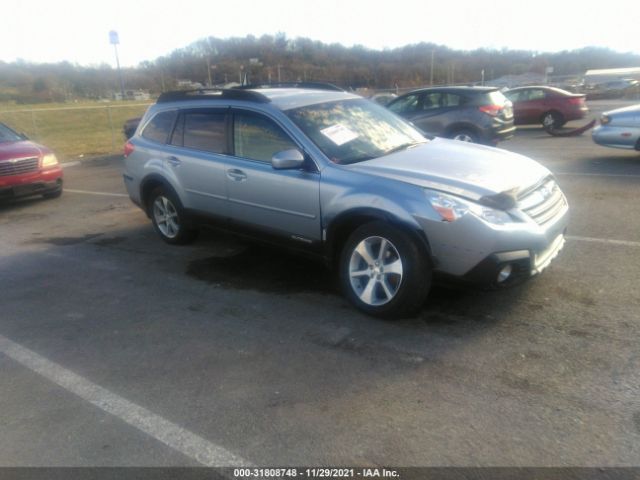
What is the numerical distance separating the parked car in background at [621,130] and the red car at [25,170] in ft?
33.8

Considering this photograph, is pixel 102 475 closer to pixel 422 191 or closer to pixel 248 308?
pixel 248 308

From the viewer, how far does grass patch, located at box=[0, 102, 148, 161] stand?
18938 millimetres

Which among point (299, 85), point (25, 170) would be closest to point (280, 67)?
point (25, 170)

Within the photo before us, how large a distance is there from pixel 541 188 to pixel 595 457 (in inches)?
92.7

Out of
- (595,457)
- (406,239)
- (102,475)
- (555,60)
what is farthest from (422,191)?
(555,60)

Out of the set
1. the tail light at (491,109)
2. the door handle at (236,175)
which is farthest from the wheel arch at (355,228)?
the tail light at (491,109)

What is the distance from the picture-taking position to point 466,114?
37.8ft

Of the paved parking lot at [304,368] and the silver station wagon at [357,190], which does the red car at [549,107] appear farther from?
the silver station wagon at [357,190]

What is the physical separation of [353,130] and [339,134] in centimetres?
22

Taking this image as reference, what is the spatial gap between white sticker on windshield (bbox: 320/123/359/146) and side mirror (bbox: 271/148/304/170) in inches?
15.8

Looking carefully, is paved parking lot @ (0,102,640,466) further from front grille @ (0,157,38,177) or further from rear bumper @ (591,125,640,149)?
rear bumper @ (591,125,640,149)

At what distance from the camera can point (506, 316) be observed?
4035 millimetres

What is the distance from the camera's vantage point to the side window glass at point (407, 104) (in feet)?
41.5

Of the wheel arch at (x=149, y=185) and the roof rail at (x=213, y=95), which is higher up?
the roof rail at (x=213, y=95)
